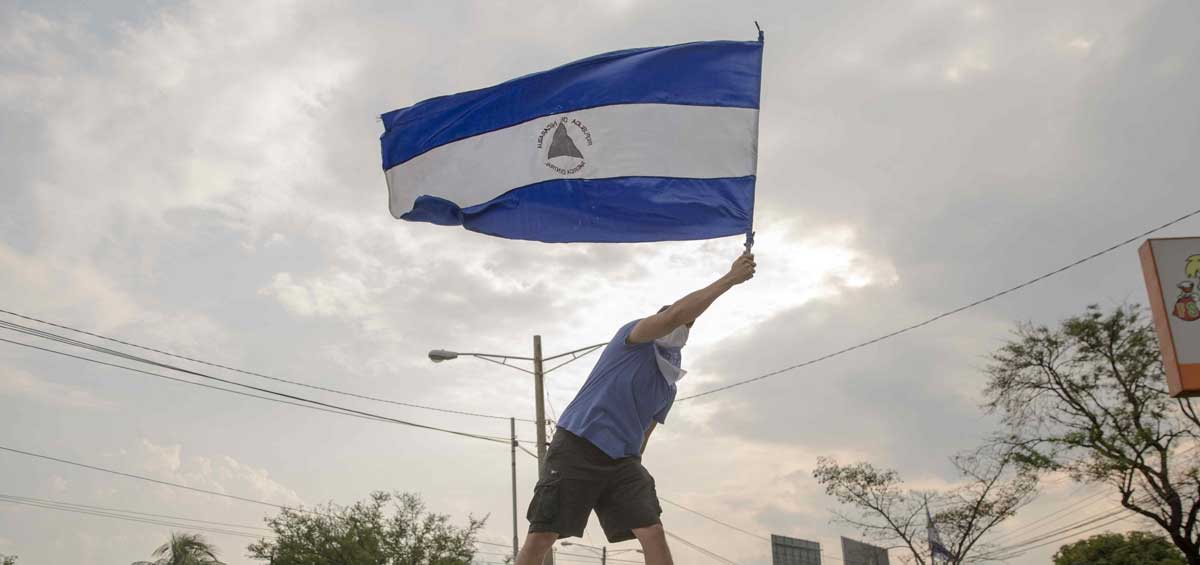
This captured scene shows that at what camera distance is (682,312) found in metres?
4.37

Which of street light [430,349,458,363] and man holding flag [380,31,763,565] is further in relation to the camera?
street light [430,349,458,363]

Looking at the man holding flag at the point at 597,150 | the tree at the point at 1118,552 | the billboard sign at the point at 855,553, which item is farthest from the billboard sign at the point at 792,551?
Result: the man holding flag at the point at 597,150

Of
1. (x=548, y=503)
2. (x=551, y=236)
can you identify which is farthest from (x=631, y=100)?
(x=548, y=503)

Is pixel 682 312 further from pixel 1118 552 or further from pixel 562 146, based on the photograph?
pixel 1118 552

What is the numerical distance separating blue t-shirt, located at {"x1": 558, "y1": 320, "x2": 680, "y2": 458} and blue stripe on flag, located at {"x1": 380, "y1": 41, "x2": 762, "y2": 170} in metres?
A: 2.15

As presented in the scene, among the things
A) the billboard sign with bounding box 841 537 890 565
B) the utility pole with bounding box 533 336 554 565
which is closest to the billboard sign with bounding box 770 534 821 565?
the billboard sign with bounding box 841 537 890 565

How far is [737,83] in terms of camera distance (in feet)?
20.2

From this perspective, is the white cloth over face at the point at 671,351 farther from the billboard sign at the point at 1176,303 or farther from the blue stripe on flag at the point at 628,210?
the billboard sign at the point at 1176,303

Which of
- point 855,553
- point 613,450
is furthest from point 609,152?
point 855,553

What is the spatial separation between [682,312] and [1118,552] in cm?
4106

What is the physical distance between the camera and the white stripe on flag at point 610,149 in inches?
239

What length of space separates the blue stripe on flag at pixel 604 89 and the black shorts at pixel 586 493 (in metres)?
2.55

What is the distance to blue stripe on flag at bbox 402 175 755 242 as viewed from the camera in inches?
231

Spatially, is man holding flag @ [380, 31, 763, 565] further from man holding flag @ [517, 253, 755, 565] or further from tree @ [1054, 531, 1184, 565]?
tree @ [1054, 531, 1184, 565]
